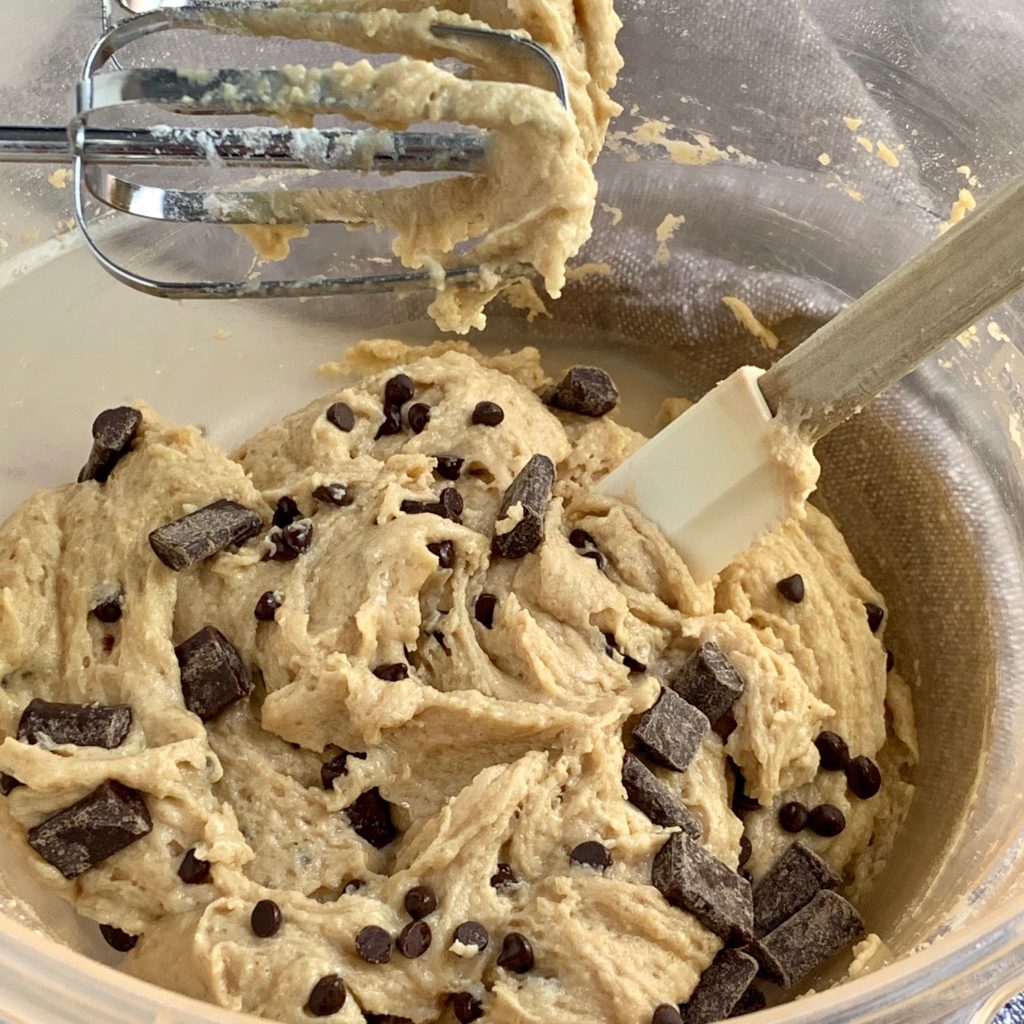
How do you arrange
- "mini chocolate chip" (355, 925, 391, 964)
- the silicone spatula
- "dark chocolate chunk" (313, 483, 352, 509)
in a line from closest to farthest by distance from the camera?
the silicone spatula, "mini chocolate chip" (355, 925, 391, 964), "dark chocolate chunk" (313, 483, 352, 509)

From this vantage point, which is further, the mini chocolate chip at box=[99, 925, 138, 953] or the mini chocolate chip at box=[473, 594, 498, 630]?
the mini chocolate chip at box=[473, 594, 498, 630]

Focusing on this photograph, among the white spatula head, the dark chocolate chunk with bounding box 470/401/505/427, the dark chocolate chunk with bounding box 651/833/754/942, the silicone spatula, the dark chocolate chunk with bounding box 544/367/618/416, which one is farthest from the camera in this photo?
the dark chocolate chunk with bounding box 544/367/618/416

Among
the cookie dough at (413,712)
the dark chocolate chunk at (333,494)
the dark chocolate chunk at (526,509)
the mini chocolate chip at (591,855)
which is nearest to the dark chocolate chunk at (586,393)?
the cookie dough at (413,712)

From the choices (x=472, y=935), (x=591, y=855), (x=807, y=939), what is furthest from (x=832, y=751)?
(x=472, y=935)

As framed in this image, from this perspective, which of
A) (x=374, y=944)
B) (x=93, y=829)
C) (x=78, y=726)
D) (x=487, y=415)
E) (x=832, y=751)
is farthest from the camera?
(x=487, y=415)

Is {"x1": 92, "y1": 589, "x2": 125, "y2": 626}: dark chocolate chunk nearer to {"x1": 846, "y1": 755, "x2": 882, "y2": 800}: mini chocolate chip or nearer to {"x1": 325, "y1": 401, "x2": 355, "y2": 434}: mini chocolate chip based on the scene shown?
{"x1": 325, "y1": 401, "x2": 355, "y2": 434}: mini chocolate chip

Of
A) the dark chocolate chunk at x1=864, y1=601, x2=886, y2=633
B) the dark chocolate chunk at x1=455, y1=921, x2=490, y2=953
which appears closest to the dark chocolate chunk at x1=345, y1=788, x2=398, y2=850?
the dark chocolate chunk at x1=455, y1=921, x2=490, y2=953

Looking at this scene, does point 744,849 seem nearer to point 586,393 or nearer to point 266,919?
point 266,919

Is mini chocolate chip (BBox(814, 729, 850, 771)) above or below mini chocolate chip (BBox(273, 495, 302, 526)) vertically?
above
